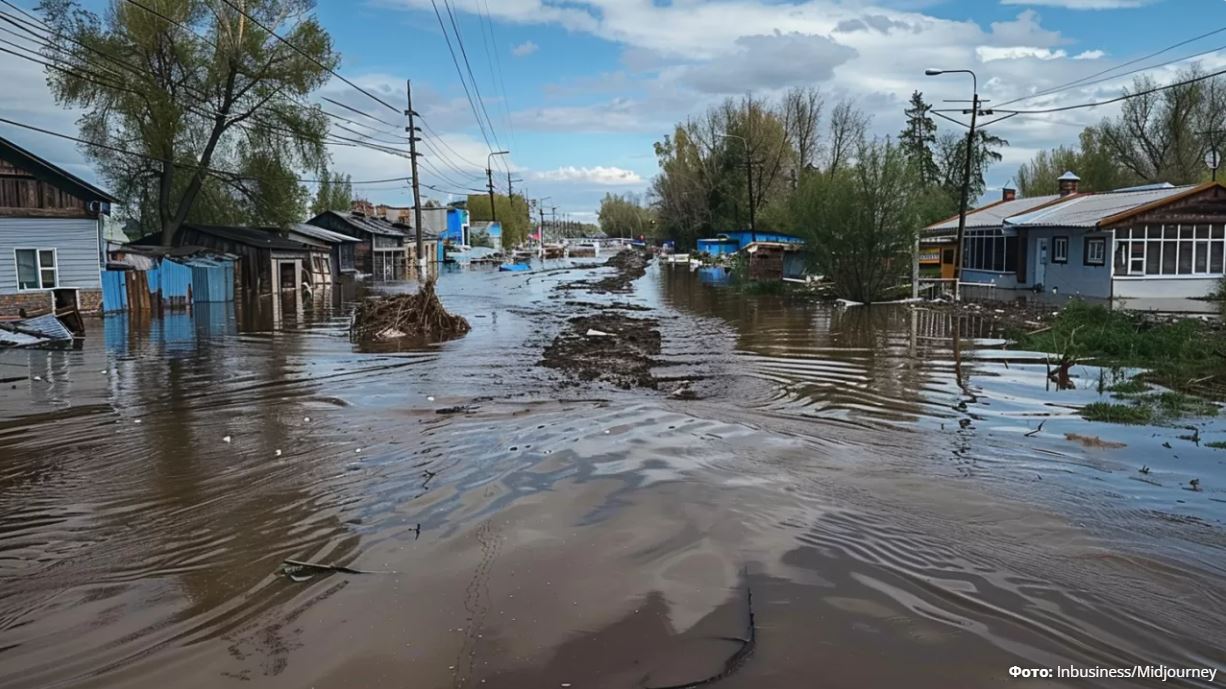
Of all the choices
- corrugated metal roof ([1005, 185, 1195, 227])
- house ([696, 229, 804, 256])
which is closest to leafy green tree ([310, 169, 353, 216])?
house ([696, 229, 804, 256])

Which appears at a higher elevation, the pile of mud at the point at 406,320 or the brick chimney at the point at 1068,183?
the brick chimney at the point at 1068,183

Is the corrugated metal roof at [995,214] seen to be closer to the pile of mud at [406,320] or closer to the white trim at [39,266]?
the pile of mud at [406,320]

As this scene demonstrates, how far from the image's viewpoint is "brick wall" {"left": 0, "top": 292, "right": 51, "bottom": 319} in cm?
2530

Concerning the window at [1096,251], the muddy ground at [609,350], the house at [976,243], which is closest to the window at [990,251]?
the house at [976,243]

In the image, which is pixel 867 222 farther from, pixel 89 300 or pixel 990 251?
pixel 89 300

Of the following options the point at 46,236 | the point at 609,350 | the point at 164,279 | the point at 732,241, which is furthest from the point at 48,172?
the point at 732,241

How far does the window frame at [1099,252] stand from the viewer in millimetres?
31328

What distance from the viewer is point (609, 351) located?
61.9 ft

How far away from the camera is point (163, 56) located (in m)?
38.3

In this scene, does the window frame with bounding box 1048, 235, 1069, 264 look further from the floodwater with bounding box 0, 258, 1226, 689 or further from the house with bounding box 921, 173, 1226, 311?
the floodwater with bounding box 0, 258, 1226, 689

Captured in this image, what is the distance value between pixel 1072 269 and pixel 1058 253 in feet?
3.85

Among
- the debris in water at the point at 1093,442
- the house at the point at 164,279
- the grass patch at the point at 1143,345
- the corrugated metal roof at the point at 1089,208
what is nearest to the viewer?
the debris in water at the point at 1093,442

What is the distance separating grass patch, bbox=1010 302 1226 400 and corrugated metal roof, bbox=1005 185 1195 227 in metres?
11.6

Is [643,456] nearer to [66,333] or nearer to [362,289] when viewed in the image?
[66,333]
